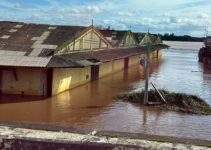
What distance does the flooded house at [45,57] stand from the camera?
22.1m

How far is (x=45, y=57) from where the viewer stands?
22359 mm

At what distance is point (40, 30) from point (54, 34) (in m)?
1.40

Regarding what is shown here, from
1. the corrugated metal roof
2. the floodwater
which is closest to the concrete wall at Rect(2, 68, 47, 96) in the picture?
the corrugated metal roof

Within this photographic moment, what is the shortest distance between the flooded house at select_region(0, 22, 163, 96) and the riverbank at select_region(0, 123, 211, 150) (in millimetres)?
15967

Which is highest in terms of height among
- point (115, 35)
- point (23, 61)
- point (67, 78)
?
point (115, 35)

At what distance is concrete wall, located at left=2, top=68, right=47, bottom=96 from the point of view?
2211 centimetres

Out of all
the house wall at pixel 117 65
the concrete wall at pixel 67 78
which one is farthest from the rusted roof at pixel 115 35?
the concrete wall at pixel 67 78

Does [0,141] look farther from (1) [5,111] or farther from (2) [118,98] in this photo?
(2) [118,98]

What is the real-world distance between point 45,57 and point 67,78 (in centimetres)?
298

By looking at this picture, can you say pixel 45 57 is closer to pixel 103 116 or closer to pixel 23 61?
pixel 23 61

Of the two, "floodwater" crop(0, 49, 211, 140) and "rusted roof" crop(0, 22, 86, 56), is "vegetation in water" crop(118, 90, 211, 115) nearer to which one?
"floodwater" crop(0, 49, 211, 140)

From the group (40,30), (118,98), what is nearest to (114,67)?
(40,30)

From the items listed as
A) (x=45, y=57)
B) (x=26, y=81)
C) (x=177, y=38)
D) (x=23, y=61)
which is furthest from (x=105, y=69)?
(x=177, y=38)

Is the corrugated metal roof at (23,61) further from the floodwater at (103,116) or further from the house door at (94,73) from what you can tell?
the house door at (94,73)
